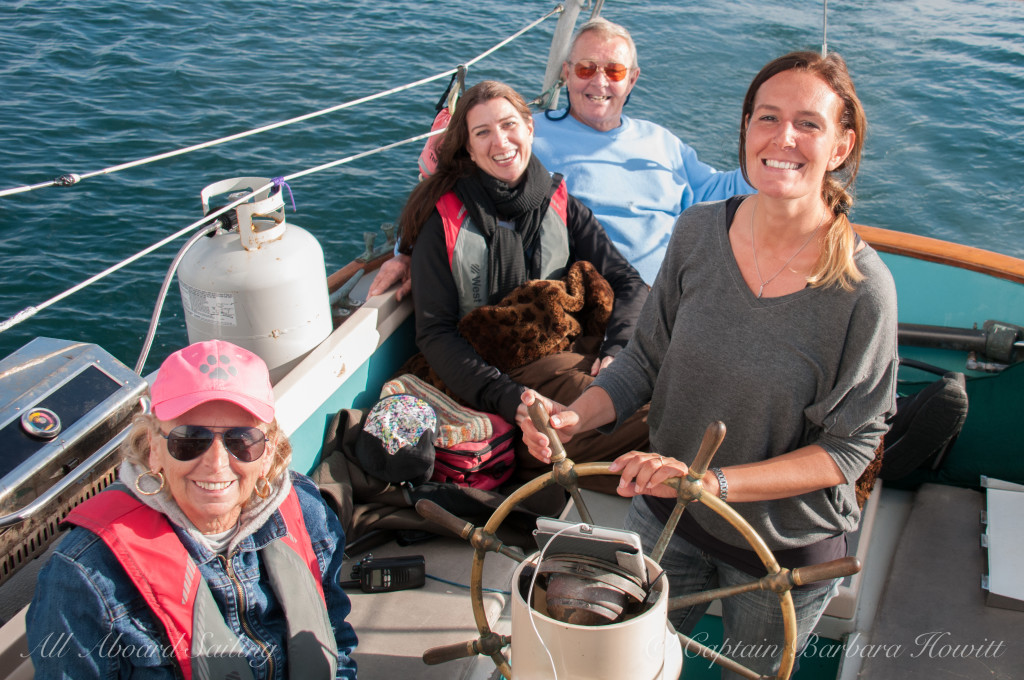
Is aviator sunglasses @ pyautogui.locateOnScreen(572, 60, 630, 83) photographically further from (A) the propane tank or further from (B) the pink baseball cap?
(B) the pink baseball cap

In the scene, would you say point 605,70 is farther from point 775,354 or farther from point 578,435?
point 775,354

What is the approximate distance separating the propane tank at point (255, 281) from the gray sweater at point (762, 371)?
1002mm

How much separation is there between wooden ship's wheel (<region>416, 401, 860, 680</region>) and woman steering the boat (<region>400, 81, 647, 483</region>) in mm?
1225

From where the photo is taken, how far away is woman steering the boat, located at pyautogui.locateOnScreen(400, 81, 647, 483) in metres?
2.43

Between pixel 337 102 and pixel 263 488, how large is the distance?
6733 millimetres

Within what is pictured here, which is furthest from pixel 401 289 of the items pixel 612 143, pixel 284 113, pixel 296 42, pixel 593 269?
pixel 296 42

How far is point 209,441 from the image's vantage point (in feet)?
4.45

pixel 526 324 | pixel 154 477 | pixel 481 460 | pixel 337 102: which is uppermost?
pixel 154 477

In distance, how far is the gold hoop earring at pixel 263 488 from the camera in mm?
1436

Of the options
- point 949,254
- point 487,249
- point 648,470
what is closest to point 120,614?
point 648,470

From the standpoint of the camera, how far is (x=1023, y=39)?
937 cm

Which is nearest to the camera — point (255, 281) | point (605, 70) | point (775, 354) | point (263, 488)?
point (775, 354)

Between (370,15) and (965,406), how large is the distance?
8.94 metres

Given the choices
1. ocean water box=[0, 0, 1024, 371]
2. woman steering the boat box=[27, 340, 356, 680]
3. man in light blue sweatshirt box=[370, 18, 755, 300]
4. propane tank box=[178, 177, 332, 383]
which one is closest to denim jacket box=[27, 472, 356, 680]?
woman steering the boat box=[27, 340, 356, 680]
